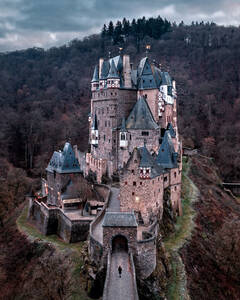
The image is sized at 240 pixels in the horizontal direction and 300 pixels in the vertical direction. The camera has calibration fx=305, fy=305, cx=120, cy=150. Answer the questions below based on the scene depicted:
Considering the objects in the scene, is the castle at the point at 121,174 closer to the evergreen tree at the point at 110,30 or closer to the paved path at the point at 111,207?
the paved path at the point at 111,207

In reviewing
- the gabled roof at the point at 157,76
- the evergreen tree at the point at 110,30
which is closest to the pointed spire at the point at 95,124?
the gabled roof at the point at 157,76

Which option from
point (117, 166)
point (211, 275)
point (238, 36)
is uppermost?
point (238, 36)

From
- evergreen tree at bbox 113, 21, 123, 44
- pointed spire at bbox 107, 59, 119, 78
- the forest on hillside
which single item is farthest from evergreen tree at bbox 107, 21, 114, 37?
pointed spire at bbox 107, 59, 119, 78

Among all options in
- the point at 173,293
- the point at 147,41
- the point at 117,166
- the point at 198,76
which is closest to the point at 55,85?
the point at 147,41

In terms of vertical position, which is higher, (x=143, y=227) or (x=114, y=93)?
(x=114, y=93)

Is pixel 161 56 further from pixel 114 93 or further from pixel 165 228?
pixel 165 228

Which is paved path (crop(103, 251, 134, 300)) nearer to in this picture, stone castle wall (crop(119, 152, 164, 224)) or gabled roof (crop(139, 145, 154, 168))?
stone castle wall (crop(119, 152, 164, 224))
